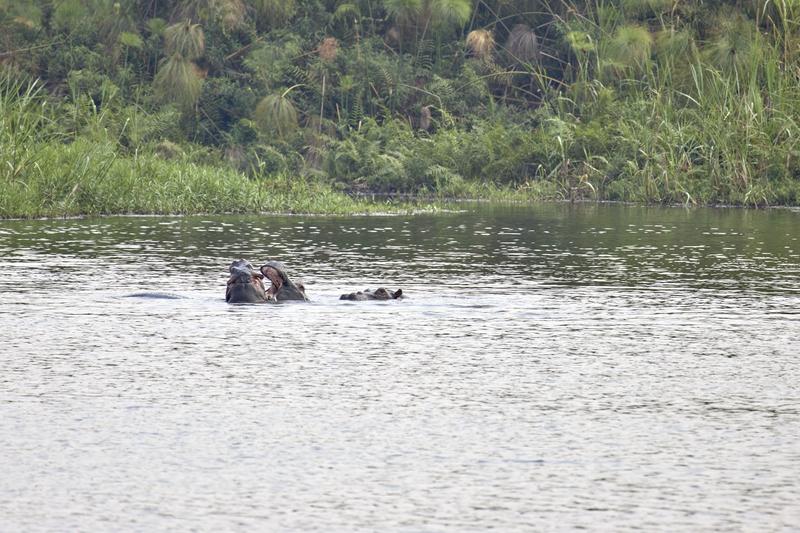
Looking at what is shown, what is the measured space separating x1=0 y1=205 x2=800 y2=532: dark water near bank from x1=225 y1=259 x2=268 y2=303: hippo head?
22 centimetres

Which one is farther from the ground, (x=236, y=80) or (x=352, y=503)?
(x=236, y=80)

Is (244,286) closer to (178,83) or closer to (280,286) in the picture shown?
(280,286)

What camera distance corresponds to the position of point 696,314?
44.4ft

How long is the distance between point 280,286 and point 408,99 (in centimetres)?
3133

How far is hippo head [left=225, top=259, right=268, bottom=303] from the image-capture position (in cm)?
1418

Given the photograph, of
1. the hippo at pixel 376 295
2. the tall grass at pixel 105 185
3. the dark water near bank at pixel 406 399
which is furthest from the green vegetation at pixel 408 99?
the hippo at pixel 376 295

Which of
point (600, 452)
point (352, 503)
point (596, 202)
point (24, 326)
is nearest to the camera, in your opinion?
point (352, 503)

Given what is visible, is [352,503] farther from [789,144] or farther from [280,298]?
[789,144]

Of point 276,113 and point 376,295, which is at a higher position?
point 276,113

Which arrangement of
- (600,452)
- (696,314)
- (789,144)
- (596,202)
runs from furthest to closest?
(596,202) → (789,144) → (696,314) → (600,452)

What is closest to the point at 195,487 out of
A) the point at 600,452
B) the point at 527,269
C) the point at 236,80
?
the point at 600,452

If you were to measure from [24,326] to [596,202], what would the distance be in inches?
962

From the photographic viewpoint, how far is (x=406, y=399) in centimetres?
935

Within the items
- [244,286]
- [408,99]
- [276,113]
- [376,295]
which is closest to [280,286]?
[244,286]
